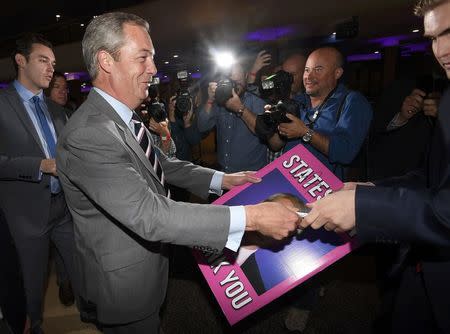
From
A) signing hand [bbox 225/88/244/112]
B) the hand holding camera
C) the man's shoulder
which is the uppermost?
the man's shoulder

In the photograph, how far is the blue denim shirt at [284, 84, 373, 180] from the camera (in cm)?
211

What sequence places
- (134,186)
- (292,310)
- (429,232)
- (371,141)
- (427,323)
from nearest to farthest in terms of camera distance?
1. (429,232)
2. (134,186)
3. (427,323)
4. (292,310)
5. (371,141)

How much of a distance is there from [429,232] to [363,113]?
1275mm

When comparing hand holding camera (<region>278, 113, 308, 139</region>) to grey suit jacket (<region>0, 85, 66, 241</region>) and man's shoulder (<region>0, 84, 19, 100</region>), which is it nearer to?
grey suit jacket (<region>0, 85, 66, 241</region>)

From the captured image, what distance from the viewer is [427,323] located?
128cm

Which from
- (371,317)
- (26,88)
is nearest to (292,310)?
(371,317)

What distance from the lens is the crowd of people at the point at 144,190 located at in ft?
3.69

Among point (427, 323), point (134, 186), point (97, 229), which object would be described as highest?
point (134, 186)

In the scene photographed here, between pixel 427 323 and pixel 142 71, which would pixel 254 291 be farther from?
pixel 142 71

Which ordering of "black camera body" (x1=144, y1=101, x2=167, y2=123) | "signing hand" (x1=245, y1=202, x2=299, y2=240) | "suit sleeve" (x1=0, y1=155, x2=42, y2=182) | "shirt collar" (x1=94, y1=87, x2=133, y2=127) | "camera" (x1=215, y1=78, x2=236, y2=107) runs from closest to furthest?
"signing hand" (x1=245, y1=202, x2=299, y2=240) → "shirt collar" (x1=94, y1=87, x2=133, y2=127) → "suit sleeve" (x1=0, y1=155, x2=42, y2=182) → "camera" (x1=215, y1=78, x2=236, y2=107) → "black camera body" (x1=144, y1=101, x2=167, y2=123)

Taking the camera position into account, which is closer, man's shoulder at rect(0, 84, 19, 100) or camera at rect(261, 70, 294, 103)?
man's shoulder at rect(0, 84, 19, 100)

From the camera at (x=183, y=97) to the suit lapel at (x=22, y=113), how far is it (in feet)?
4.27

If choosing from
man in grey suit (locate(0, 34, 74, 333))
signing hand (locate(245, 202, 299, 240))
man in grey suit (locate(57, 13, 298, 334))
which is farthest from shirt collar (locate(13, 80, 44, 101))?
signing hand (locate(245, 202, 299, 240))

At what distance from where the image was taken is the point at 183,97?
314cm
